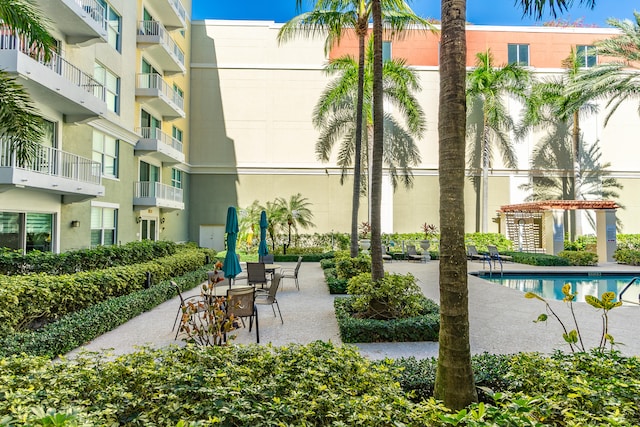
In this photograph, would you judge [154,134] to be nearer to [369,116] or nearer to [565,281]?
[369,116]

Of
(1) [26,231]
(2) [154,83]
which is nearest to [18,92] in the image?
(1) [26,231]

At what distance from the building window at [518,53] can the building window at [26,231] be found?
3047cm

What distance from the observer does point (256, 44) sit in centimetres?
2639

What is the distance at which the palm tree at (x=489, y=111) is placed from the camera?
23.9 m

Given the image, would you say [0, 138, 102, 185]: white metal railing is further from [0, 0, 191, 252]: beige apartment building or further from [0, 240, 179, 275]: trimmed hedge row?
[0, 240, 179, 275]: trimmed hedge row

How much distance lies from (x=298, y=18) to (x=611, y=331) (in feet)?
42.7

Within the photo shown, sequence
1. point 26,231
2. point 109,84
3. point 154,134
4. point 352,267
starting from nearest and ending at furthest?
1. point 26,231
2. point 352,267
3. point 109,84
4. point 154,134

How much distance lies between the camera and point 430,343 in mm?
6281

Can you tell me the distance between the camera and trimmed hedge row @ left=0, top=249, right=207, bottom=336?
5711mm

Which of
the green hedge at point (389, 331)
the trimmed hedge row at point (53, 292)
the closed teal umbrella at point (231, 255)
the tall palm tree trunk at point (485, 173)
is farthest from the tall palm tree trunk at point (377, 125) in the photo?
the tall palm tree trunk at point (485, 173)

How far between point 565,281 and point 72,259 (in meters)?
17.7

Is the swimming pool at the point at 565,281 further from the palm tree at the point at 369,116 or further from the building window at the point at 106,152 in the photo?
the building window at the point at 106,152

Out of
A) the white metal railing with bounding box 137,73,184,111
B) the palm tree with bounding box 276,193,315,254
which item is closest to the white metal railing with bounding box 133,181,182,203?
the white metal railing with bounding box 137,73,184,111

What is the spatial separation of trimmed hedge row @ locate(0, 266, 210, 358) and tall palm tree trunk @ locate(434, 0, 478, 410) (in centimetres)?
403
